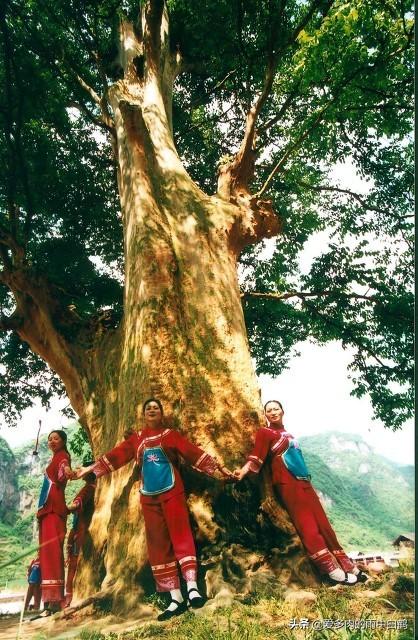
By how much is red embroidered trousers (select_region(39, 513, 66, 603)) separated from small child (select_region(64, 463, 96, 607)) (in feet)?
0.41

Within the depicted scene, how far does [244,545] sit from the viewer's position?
320cm

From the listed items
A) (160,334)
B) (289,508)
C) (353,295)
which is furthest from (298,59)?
(289,508)

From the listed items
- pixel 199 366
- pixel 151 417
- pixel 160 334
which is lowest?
pixel 151 417

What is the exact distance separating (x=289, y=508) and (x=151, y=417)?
1.23 meters

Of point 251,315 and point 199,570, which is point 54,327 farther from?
point 251,315

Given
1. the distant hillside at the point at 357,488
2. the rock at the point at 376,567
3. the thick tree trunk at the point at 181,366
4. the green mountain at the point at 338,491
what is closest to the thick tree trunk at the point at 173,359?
the thick tree trunk at the point at 181,366

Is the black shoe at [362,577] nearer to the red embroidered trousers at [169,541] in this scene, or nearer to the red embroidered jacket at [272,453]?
the red embroidered jacket at [272,453]

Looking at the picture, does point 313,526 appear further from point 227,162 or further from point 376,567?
point 227,162

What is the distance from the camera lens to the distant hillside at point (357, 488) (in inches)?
848

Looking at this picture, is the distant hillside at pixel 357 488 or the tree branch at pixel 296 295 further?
the distant hillside at pixel 357 488

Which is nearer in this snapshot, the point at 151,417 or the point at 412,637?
the point at 412,637

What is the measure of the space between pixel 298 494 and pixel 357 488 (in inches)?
1500

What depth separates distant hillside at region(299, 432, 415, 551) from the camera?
2155 centimetres

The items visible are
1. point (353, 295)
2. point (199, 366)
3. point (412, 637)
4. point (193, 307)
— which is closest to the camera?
point (412, 637)
